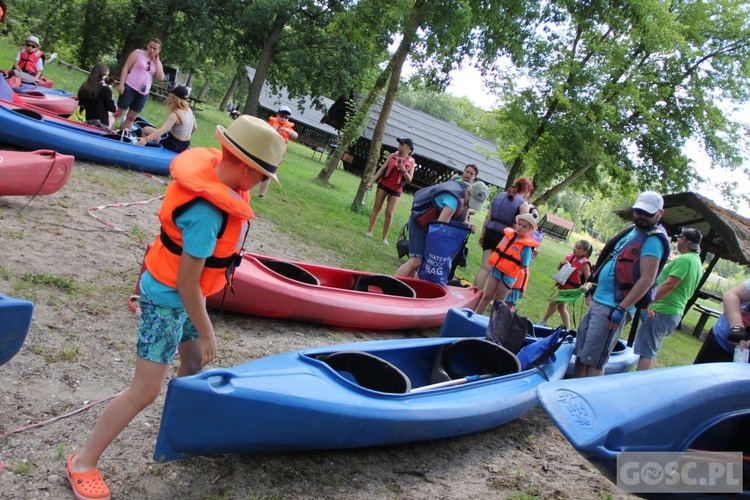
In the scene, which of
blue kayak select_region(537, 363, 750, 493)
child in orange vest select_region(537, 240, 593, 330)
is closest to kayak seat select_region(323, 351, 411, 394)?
blue kayak select_region(537, 363, 750, 493)

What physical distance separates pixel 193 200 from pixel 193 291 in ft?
1.16

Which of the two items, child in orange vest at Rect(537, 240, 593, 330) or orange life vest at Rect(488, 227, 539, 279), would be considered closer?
orange life vest at Rect(488, 227, 539, 279)

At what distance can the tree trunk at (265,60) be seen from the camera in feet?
63.3

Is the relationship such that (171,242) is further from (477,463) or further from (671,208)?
(671,208)

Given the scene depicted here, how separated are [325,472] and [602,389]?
1.59m

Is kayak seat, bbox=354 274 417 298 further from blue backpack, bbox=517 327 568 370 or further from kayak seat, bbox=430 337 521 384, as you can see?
blue backpack, bbox=517 327 568 370

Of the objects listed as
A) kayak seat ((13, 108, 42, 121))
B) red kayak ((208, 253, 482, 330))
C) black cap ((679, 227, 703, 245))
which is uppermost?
black cap ((679, 227, 703, 245))

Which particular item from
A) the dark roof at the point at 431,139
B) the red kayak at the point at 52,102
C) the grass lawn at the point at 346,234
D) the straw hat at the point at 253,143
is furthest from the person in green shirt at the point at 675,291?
the dark roof at the point at 431,139

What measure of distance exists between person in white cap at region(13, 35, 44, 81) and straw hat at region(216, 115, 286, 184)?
465 inches

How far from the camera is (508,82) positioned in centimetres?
1252

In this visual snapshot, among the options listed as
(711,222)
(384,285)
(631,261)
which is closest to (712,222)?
(711,222)

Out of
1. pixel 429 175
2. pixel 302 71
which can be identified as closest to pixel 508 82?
pixel 302 71

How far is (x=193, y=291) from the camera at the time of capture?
7.47 ft

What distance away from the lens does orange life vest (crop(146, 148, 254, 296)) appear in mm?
2252
